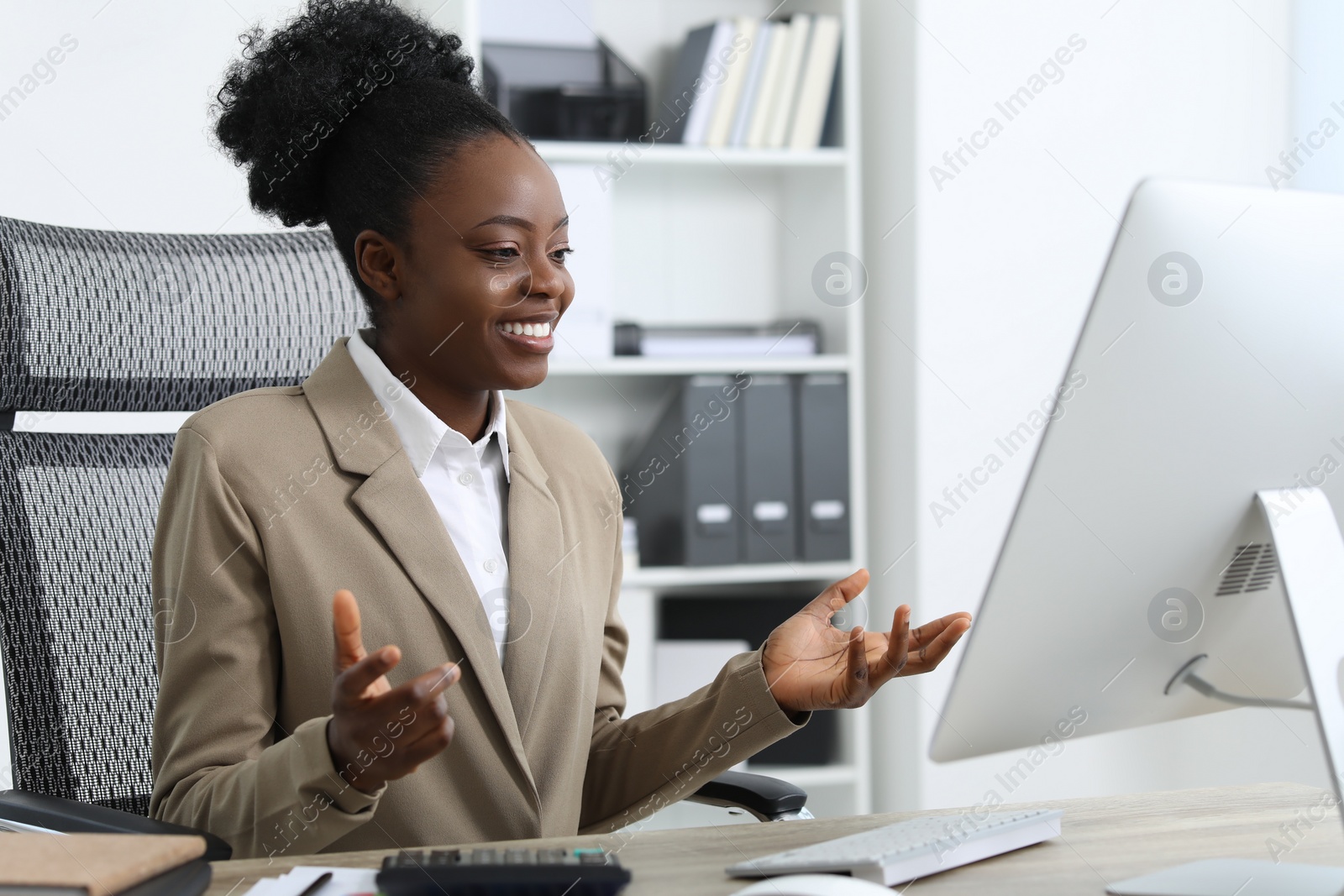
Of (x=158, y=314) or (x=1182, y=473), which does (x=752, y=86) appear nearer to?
(x=158, y=314)

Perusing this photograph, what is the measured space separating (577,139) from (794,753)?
53.8 inches

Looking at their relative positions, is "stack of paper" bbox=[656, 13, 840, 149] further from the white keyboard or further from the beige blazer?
the white keyboard

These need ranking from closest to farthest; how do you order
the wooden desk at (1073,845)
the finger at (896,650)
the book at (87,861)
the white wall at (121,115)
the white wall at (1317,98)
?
the book at (87,861), the wooden desk at (1073,845), the finger at (896,650), the white wall at (121,115), the white wall at (1317,98)

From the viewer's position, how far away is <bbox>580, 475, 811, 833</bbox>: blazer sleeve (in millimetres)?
897

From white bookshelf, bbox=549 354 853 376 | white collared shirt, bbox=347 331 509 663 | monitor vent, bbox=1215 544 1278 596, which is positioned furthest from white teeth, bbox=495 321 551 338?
white bookshelf, bbox=549 354 853 376

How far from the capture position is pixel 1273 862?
0.72 meters

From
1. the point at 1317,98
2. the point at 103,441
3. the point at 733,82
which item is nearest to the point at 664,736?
the point at 103,441

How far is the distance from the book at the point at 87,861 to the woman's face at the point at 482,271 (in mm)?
483

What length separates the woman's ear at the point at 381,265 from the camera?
102 cm

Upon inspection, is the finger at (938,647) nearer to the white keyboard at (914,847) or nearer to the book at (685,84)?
the white keyboard at (914,847)

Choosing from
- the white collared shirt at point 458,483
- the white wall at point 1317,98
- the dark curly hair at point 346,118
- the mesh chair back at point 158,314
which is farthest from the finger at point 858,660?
the white wall at point 1317,98

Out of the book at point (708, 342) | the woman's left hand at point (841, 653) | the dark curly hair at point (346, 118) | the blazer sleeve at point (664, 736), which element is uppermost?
the dark curly hair at point (346, 118)

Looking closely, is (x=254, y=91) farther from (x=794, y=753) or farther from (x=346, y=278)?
(x=794, y=753)

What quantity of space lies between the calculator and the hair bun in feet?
2.32
